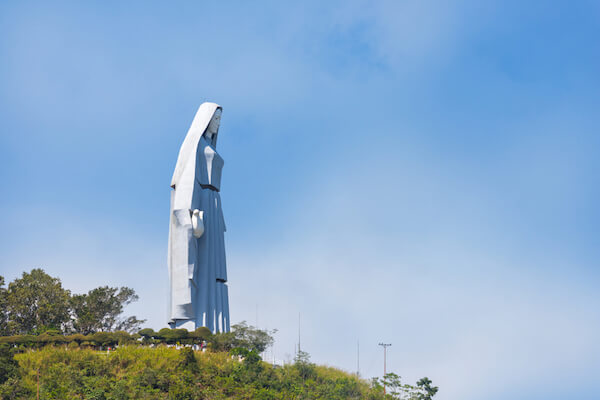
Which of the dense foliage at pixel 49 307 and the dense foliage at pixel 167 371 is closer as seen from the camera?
the dense foliage at pixel 167 371

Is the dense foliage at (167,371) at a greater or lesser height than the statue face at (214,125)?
lesser

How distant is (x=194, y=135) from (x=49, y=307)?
10.1 meters

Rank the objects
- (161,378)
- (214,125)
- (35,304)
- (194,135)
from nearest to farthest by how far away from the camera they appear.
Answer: (161,378)
(194,135)
(214,125)
(35,304)

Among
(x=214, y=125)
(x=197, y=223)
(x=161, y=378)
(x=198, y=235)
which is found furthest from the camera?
(x=214, y=125)

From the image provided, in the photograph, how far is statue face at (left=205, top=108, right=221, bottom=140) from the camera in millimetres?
24562

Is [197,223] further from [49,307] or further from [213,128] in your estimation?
[49,307]

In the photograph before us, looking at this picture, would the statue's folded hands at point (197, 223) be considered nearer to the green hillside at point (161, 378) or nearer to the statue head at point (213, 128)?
the statue head at point (213, 128)

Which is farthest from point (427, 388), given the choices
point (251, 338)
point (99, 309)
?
point (99, 309)

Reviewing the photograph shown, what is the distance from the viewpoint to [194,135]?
78.7ft

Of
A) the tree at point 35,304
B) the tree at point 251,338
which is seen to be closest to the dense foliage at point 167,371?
the tree at point 251,338

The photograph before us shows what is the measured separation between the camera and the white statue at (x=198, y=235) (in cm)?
2225

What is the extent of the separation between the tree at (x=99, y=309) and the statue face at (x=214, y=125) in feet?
32.3

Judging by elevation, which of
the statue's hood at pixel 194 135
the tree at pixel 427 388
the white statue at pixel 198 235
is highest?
the statue's hood at pixel 194 135

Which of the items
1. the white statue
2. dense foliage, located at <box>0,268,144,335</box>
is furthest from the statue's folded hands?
dense foliage, located at <box>0,268,144,335</box>
